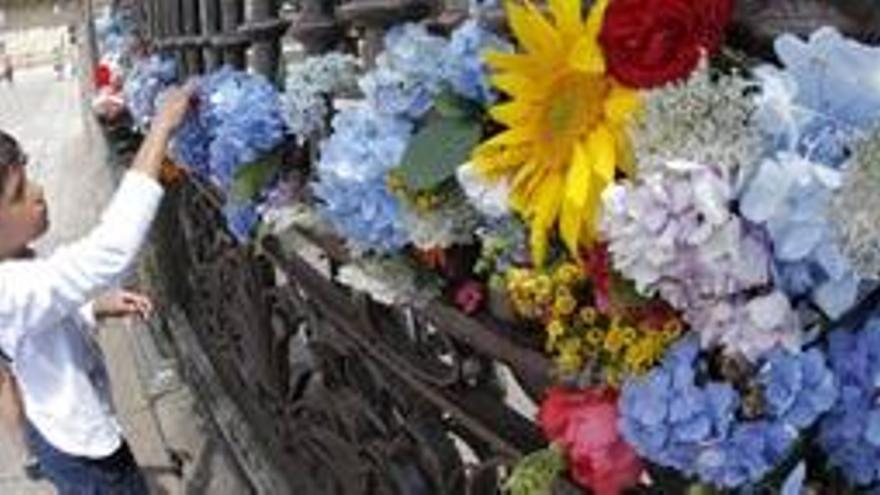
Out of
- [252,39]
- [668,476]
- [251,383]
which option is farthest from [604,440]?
[251,383]

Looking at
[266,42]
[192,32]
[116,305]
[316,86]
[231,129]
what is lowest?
[116,305]

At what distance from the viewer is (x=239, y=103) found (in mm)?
4176

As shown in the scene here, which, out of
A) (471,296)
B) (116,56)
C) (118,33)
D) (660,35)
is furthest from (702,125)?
(118,33)

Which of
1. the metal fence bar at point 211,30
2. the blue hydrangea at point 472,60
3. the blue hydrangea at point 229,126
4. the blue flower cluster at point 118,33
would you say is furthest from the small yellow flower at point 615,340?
the blue flower cluster at point 118,33

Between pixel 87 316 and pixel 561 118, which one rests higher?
pixel 561 118

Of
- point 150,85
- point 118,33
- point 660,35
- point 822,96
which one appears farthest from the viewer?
point 118,33

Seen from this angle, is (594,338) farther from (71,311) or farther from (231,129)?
(71,311)

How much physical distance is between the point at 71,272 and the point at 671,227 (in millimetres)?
2508

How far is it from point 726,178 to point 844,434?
323 millimetres

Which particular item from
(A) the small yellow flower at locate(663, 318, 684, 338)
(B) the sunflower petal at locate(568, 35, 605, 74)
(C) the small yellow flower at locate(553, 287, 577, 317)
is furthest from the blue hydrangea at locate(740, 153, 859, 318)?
(C) the small yellow flower at locate(553, 287, 577, 317)

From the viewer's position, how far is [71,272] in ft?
13.9

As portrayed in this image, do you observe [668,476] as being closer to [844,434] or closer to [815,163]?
[844,434]

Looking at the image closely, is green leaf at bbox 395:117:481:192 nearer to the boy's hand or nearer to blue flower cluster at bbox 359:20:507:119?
blue flower cluster at bbox 359:20:507:119

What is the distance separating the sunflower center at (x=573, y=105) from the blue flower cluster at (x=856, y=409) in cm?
43
